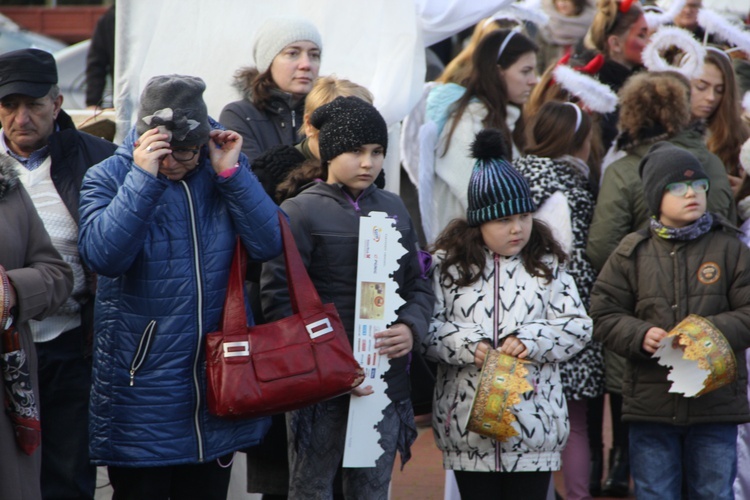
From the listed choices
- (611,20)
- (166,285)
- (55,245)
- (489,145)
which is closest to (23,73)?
(55,245)

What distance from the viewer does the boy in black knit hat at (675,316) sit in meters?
4.71

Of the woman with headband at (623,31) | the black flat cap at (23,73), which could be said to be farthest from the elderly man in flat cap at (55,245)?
the woman with headband at (623,31)

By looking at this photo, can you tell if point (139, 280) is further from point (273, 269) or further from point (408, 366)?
point (408, 366)

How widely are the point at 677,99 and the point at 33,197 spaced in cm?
319

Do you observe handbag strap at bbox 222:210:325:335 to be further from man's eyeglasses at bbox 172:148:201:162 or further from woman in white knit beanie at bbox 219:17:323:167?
woman in white knit beanie at bbox 219:17:323:167

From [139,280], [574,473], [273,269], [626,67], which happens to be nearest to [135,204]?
[139,280]

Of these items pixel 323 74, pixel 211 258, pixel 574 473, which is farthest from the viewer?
pixel 323 74

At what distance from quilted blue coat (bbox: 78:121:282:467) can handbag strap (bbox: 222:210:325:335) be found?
0.14 feet

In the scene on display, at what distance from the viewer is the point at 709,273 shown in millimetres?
4754

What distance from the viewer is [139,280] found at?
12.3 feet

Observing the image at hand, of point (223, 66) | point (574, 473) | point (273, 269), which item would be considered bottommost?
point (574, 473)

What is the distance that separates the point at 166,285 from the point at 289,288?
0.43m

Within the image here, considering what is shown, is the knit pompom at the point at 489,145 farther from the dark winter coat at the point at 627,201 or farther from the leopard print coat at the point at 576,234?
the dark winter coat at the point at 627,201

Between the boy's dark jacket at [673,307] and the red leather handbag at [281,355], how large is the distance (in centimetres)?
146
